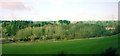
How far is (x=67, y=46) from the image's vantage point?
3.84 m

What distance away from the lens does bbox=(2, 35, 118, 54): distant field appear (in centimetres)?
382

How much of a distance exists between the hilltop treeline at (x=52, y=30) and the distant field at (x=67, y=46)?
77mm

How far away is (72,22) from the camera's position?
12.5 ft

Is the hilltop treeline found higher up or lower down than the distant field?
higher up

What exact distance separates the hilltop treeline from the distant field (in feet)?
0.25

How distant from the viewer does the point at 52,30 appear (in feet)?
12.6

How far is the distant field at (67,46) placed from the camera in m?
3.82

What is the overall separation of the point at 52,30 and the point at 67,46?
33 cm

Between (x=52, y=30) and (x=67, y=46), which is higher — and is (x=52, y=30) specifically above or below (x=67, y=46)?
above

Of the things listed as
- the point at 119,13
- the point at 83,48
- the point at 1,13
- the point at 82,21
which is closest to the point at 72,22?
the point at 82,21

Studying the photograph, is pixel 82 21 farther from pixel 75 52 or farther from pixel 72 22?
pixel 75 52

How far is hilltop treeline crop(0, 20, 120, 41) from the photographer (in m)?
3.83

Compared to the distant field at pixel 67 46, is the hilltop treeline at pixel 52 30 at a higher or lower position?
higher

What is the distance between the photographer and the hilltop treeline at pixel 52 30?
12.6ft
